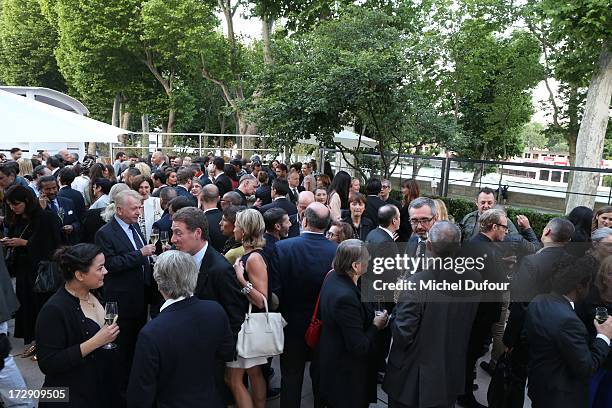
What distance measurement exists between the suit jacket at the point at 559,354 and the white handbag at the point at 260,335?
5.62 feet

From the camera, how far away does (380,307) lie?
3715 millimetres

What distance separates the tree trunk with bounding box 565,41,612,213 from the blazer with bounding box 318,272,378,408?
8422 mm

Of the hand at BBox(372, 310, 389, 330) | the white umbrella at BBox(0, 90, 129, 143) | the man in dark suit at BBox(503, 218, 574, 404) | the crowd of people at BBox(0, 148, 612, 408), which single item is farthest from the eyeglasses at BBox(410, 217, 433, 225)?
the white umbrella at BBox(0, 90, 129, 143)

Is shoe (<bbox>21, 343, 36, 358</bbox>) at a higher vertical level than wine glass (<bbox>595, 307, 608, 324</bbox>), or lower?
lower

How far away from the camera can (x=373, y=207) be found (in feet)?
19.9

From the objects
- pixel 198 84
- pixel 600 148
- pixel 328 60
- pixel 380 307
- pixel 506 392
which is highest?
pixel 198 84

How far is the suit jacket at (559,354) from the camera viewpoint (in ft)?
9.02

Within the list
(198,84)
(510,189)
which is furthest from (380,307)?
(198,84)

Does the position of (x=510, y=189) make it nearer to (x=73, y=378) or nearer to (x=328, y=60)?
(x=328, y=60)

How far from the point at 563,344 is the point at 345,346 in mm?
1318

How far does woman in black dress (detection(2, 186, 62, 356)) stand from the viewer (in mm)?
4700

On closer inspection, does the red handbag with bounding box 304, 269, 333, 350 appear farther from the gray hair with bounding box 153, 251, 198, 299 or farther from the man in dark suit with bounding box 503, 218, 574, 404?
the man in dark suit with bounding box 503, 218, 574, 404

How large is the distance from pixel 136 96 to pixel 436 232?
94.6ft

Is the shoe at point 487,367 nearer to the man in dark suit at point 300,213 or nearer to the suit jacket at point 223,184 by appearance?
the man in dark suit at point 300,213
